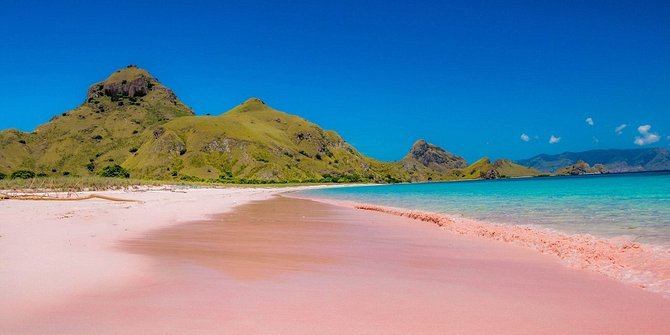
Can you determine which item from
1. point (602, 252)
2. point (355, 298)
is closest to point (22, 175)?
point (355, 298)

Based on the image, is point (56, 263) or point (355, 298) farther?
point (56, 263)

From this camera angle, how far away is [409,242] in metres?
13.6

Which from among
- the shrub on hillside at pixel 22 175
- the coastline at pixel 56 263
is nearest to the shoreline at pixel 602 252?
the coastline at pixel 56 263

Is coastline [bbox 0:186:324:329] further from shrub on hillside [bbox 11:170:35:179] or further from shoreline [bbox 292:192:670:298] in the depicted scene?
shrub on hillside [bbox 11:170:35:179]

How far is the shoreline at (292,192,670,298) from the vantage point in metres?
8.11

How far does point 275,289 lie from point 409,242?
23.4 ft

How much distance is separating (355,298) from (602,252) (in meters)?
7.27

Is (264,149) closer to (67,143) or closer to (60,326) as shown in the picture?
(67,143)

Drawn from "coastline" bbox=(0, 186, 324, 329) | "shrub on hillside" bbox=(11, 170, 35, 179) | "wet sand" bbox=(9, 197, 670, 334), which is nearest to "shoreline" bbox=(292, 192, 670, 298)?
"wet sand" bbox=(9, 197, 670, 334)

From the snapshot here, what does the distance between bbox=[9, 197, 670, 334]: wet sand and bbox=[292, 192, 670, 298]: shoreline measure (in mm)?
487

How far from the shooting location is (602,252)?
10750 millimetres

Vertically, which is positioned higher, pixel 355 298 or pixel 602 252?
pixel 602 252

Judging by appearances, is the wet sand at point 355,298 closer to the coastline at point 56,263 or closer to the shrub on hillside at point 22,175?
the coastline at point 56,263

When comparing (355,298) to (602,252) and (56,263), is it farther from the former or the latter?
(602,252)
